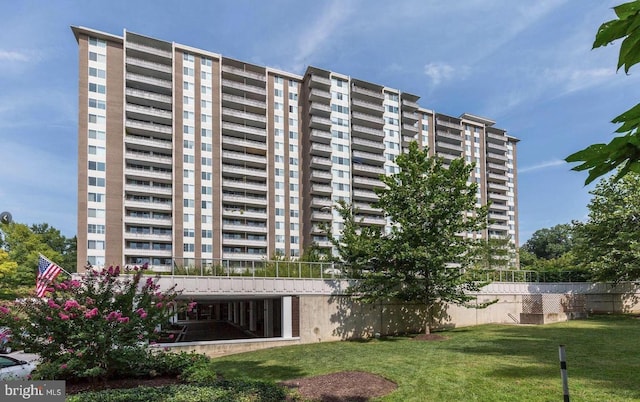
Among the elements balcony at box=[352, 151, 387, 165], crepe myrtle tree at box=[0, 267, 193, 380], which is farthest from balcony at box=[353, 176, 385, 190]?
crepe myrtle tree at box=[0, 267, 193, 380]

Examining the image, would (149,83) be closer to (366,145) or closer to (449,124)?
(366,145)

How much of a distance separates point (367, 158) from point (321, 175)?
11.1 m

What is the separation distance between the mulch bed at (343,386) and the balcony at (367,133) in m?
69.0

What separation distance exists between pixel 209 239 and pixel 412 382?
57.4 m

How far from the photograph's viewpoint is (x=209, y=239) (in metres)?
65.1

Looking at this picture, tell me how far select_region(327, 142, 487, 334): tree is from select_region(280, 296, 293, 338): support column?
3.89m

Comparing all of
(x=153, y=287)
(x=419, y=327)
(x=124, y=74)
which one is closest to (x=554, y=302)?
(x=419, y=327)

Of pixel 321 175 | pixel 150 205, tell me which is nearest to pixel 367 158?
pixel 321 175

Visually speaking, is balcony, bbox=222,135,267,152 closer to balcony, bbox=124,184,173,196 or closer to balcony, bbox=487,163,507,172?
balcony, bbox=124,184,173,196

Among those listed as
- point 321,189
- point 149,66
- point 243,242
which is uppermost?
point 149,66

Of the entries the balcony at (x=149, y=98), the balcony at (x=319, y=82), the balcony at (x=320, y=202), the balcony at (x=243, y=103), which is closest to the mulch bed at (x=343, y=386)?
the balcony at (x=320, y=202)

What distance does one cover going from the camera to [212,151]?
2645 inches

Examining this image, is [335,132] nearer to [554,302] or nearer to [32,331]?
[554,302]

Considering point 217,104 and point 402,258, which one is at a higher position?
point 217,104
